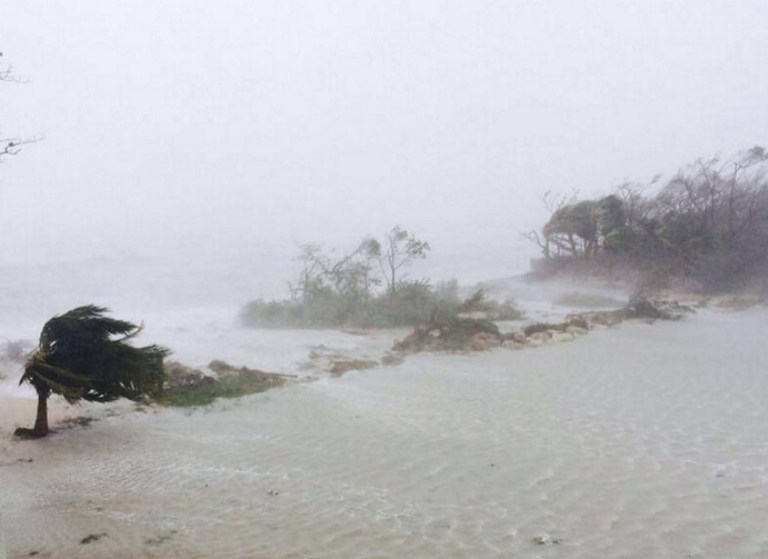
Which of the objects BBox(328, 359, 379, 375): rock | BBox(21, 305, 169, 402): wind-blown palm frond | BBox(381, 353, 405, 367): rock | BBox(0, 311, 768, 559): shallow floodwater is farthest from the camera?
BBox(381, 353, 405, 367): rock

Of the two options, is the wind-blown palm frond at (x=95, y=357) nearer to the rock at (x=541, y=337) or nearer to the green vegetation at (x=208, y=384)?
the green vegetation at (x=208, y=384)

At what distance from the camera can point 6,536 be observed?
6023mm

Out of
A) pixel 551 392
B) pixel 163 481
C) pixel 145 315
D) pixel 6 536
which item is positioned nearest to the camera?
pixel 6 536

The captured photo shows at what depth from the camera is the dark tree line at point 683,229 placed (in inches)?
1174

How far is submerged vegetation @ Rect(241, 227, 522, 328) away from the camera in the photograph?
2330cm

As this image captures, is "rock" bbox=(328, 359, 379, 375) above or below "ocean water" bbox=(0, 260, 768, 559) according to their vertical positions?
below

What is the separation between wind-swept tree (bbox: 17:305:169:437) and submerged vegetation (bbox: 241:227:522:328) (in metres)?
13.1

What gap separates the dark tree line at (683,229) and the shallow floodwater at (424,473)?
65.8 feet

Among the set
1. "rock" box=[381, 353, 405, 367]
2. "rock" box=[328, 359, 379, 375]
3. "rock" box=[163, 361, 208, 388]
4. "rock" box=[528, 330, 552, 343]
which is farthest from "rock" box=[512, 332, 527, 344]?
"rock" box=[163, 361, 208, 388]

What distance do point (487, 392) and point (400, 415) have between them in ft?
6.42

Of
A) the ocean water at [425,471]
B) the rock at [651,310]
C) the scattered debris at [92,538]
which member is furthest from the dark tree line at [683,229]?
the scattered debris at [92,538]

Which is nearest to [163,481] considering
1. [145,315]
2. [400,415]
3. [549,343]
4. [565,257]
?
[400,415]

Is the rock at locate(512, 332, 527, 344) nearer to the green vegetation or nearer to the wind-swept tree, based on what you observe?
the green vegetation

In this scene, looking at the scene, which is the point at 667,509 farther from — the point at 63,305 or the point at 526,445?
the point at 63,305
